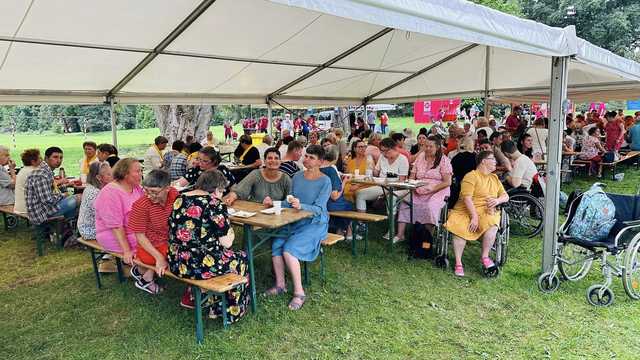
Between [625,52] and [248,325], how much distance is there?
28.9m

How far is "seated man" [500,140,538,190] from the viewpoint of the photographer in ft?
16.8

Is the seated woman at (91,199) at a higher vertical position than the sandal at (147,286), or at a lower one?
higher

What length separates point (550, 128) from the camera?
143 inches

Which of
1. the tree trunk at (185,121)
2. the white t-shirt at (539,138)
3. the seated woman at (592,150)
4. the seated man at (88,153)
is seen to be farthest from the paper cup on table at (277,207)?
the tree trunk at (185,121)

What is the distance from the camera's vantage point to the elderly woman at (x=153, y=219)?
9.55 feet

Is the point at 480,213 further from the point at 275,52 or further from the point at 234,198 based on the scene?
the point at 275,52

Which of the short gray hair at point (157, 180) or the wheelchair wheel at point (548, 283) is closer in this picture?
the short gray hair at point (157, 180)

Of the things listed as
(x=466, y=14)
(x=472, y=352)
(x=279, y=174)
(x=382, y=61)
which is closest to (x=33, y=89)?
(x=279, y=174)

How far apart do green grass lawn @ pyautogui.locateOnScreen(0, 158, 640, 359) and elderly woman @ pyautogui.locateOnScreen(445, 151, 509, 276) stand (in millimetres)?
310

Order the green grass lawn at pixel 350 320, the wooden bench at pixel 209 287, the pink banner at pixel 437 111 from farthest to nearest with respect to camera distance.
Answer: the pink banner at pixel 437 111, the green grass lawn at pixel 350 320, the wooden bench at pixel 209 287

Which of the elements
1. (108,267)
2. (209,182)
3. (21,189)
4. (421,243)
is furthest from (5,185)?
(421,243)

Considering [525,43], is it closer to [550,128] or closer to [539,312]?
[550,128]

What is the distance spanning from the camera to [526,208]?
5.37m

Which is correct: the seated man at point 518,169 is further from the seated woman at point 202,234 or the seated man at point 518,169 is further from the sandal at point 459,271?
the seated woman at point 202,234
